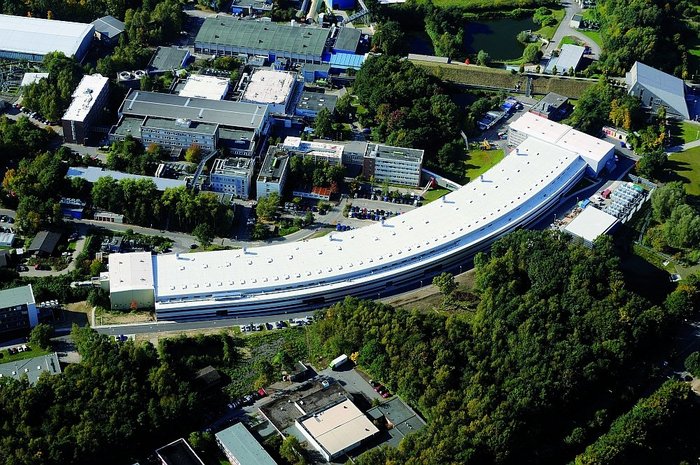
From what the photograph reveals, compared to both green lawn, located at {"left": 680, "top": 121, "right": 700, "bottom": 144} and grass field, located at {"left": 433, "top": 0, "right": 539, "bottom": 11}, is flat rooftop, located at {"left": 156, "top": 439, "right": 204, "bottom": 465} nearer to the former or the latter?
green lawn, located at {"left": 680, "top": 121, "right": 700, "bottom": 144}

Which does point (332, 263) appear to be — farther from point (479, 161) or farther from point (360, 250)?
point (479, 161)

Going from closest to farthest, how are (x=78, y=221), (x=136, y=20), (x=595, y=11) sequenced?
(x=78, y=221), (x=136, y=20), (x=595, y=11)

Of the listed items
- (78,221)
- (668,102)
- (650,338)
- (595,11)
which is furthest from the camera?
(595,11)

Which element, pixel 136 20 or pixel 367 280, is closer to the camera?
pixel 367 280

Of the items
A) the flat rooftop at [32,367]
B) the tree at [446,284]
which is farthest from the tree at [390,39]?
the flat rooftop at [32,367]

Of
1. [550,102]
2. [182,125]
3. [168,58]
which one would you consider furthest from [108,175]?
[550,102]

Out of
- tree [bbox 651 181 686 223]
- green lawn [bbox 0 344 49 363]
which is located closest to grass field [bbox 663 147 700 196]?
tree [bbox 651 181 686 223]

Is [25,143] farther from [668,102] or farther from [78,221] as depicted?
[668,102]

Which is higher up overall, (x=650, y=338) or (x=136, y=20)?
(x=136, y=20)

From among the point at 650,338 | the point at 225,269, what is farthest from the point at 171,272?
the point at 650,338
